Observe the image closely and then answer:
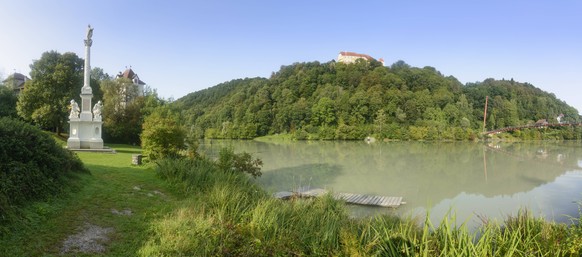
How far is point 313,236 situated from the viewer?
18.8 feet

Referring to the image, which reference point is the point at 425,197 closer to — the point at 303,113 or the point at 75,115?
the point at 75,115

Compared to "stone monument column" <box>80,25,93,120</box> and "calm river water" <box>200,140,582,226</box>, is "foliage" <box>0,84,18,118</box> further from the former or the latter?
"calm river water" <box>200,140,582,226</box>

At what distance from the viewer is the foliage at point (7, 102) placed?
1079 inches

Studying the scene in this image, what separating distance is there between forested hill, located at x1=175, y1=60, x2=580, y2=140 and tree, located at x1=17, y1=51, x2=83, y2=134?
1338 inches

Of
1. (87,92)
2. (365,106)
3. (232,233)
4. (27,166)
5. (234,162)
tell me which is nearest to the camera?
(232,233)

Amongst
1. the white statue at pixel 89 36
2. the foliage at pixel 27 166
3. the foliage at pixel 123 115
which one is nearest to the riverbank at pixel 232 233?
the foliage at pixel 27 166

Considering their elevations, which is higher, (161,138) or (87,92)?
(87,92)

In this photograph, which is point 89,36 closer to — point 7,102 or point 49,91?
point 49,91

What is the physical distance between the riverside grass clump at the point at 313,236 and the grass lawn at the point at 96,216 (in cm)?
42

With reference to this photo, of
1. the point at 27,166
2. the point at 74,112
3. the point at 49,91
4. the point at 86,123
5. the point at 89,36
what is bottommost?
the point at 27,166

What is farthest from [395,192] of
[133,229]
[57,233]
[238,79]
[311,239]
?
[238,79]

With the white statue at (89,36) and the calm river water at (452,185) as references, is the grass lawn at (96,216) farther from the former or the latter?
the white statue at (89,36)

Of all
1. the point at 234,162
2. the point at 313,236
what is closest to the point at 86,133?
the point at 234,162

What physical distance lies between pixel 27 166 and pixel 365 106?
6815cm
